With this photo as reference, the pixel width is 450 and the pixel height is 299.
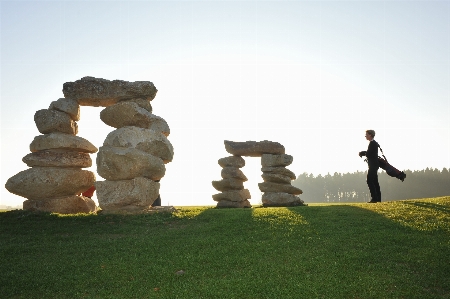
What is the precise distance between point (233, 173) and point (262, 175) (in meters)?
2.50

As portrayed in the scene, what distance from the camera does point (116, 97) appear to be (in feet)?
71.1

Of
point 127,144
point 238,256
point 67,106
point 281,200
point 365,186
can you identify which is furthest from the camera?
point 365,186

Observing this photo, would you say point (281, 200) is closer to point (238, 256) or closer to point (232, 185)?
point (232, 185)

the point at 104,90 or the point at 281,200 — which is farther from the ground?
the point at 104,90

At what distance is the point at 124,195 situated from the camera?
1897 cm

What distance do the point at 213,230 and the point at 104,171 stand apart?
8347 mm

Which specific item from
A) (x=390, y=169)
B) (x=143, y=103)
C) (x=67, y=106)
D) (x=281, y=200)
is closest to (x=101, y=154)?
(x=143, y=103)

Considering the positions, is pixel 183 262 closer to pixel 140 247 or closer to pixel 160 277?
pixel 160 277

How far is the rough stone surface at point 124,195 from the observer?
19.0 meters

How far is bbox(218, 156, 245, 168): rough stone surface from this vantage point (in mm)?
29078

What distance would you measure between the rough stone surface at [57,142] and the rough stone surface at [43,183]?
4.53ft

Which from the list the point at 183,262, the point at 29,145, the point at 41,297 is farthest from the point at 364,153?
the point at 29,145

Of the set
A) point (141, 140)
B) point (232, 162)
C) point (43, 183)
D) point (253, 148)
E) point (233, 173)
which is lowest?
point (43, 183)

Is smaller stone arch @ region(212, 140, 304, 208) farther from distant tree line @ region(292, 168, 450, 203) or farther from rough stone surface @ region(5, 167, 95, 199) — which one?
distant tree line @ region(292, 168, 450, 203)
